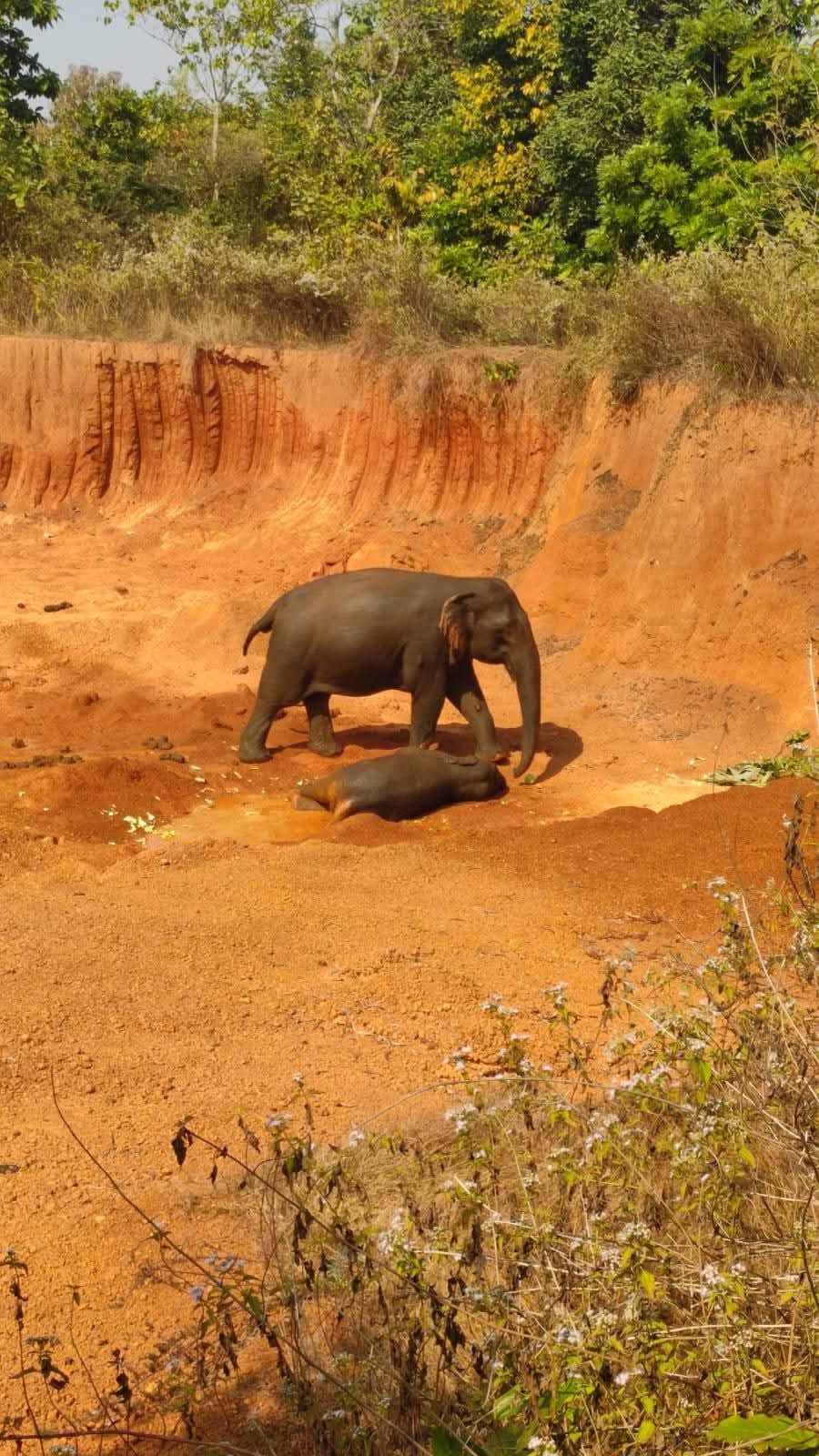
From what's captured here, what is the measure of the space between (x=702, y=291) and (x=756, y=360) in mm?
1045

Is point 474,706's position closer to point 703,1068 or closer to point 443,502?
point 443,502

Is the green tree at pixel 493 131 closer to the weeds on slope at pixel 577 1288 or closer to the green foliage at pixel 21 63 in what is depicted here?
the green foliage at pixel 21 63

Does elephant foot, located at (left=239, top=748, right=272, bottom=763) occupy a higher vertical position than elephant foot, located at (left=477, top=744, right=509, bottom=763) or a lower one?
lower

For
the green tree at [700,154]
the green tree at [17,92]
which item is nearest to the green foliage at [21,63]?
the green tree at [17,92]

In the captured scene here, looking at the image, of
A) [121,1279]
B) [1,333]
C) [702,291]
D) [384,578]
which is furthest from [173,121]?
[121,1279]

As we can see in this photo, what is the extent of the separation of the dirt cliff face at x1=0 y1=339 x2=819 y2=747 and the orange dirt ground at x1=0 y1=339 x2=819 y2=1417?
39 mm

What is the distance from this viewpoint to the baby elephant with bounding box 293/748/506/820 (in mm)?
9383

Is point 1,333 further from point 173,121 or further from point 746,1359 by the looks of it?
point 746,1359

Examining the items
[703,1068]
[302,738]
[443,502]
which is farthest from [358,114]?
[703,1068]

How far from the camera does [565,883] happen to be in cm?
804

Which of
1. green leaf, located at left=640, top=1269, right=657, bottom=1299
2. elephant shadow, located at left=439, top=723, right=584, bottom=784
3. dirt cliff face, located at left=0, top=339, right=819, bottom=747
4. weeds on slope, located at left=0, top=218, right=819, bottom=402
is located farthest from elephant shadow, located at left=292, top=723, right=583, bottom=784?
green leaf, located at left=640, top=1269, right=657, bottom=1299

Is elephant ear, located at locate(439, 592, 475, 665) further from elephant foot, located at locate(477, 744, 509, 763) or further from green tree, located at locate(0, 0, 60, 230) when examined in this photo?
green tree, located at locate(0, 0, 60, 230)

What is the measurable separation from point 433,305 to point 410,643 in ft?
25.5

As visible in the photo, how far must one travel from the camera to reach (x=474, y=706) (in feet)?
35.2
